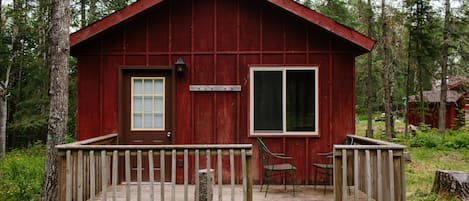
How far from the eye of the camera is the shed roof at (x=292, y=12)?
5992mm

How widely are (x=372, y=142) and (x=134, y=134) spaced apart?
12.7ft

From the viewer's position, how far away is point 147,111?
21.7 ft

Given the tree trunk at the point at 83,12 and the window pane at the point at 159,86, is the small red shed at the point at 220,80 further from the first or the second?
the tree trunk at the point at 83,12

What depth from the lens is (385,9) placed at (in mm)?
15430

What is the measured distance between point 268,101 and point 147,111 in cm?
210

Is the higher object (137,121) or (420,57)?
(420,57)

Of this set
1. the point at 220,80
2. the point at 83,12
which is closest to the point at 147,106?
the point at 220,80

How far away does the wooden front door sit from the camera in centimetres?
660

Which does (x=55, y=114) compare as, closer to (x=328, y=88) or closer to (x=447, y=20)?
(x=328, y=88)

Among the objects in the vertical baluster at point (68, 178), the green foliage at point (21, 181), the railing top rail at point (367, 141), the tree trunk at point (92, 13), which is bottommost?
the green foliage at point (21, 181)

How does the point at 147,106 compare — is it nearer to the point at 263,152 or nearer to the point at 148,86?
the point at 148,86

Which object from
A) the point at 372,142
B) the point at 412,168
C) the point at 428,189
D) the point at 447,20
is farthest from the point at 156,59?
the point at 447,20

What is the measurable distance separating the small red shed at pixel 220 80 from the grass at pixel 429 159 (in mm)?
2132

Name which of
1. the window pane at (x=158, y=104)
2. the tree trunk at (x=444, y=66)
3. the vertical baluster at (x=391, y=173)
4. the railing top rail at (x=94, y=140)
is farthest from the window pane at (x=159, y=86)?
the tree trunk at (x=444, y=66)
